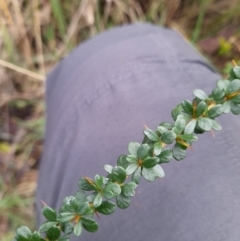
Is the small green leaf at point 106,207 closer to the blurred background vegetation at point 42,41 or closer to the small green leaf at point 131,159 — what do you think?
the small green leaf at point 131,159

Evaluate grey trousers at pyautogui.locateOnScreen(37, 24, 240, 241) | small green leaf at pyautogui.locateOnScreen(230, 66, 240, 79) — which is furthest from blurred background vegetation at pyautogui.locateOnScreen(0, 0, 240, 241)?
small green leaf at pyautogui.locateOnScreen(230, 66, 240, 79)

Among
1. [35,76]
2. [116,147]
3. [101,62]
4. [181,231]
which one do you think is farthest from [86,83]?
[35,76]

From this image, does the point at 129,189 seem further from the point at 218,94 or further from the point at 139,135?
the point at 139,135

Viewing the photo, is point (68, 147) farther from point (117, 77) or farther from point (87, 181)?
point (87, 181)

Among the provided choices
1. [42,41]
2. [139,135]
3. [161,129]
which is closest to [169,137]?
[161,129]

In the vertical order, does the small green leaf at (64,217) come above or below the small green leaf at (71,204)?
below

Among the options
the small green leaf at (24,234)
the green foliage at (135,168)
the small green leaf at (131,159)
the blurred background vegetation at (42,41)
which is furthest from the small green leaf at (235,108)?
the blurred background vegetation at (42,41)

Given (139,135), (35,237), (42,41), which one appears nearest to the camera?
(35,237)
